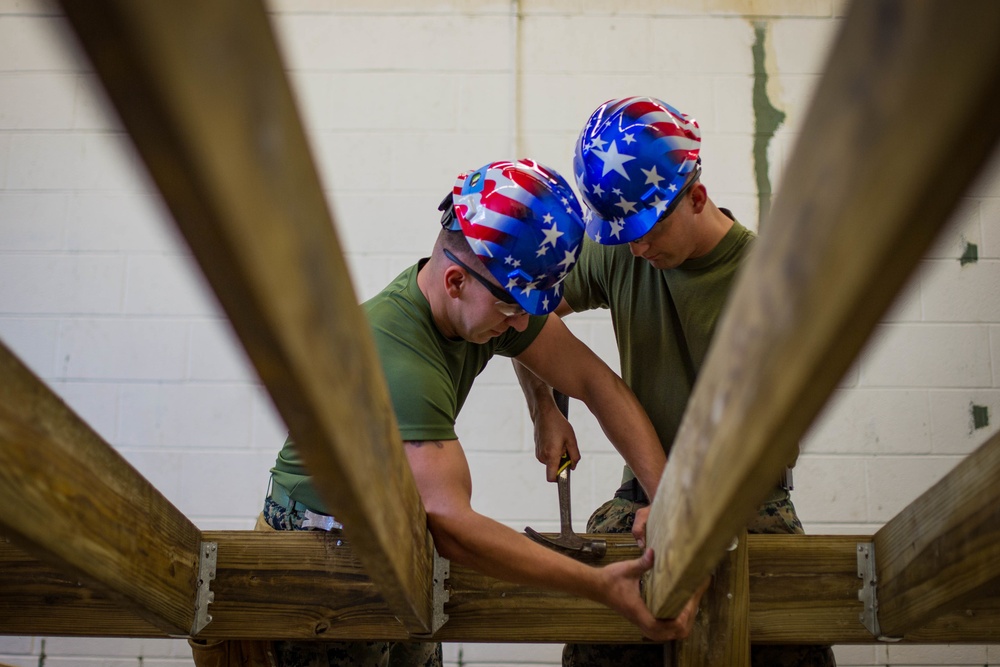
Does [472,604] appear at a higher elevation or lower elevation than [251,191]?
lower

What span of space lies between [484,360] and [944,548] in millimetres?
964

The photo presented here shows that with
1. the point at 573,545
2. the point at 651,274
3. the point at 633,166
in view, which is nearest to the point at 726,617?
the point at 573,545

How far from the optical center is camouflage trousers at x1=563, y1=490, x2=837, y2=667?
80.3 inches

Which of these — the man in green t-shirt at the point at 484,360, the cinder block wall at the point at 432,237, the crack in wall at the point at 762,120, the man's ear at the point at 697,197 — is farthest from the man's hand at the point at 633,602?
the crack in wall at the point at 762,120

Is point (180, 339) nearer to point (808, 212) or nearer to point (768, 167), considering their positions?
point (768, 167)

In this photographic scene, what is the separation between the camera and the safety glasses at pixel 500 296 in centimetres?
180

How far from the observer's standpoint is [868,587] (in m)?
1.80

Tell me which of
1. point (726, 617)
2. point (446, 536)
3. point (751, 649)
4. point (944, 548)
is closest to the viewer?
point (944, 548)

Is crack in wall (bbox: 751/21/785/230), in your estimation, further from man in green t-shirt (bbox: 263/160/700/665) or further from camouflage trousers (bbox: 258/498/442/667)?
camouflage trousers (bbox: 258/498/442/667)

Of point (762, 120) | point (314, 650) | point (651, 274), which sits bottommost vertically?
point (314, 650)

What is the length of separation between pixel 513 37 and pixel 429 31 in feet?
1.08

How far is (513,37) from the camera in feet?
12.1

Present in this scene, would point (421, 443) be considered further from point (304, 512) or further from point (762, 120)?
point (762, 120)

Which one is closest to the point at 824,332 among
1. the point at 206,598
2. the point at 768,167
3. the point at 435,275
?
the point at 435,275
